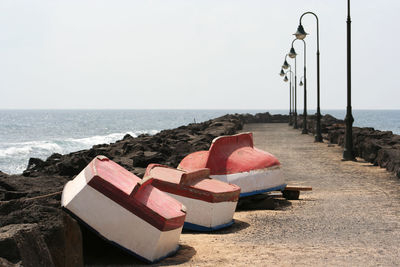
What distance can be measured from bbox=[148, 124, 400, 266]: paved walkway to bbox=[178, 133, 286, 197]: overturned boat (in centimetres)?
42

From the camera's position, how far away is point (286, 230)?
8727 mm

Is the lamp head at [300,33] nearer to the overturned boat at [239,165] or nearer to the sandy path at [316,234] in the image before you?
the sandy path at [316,234]

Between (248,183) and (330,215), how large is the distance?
1623 mm

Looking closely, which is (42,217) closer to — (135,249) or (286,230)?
(135,249)

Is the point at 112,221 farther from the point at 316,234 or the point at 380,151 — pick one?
the point at 380,151

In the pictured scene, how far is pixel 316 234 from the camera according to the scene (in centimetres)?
837

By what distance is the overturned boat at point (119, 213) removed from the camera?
6.40 m

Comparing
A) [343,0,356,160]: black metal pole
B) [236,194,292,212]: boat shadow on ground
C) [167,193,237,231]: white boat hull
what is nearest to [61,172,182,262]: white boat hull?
[167,193,237,231]: white boat hull

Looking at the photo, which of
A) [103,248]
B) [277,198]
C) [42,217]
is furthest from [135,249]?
[277,198]

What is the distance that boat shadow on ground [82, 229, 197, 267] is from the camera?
6594mm

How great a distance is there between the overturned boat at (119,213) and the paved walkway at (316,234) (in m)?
0.34

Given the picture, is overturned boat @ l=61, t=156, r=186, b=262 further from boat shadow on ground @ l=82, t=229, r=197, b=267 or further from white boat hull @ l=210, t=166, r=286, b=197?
white boat hull @ l=210, t=166, r=286, b=197

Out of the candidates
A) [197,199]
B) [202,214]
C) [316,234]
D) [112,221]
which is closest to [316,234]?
[316,234]

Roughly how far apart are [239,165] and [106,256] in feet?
15.2
